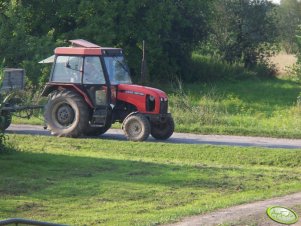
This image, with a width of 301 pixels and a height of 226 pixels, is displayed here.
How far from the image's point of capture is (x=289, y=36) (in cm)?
7825

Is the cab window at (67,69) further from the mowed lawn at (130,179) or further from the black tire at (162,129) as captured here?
the black tire at (162,129)

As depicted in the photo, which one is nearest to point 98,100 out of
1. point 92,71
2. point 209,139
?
point 92,71

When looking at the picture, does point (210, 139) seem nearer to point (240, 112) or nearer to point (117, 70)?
point (117, 70)

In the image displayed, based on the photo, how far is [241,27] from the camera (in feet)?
179

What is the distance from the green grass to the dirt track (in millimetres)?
853

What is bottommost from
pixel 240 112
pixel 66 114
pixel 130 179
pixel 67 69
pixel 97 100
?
pixel 130 179

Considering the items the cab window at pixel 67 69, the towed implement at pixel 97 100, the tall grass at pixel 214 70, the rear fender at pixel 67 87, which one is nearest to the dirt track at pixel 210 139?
the towed implement at pixel 97 100

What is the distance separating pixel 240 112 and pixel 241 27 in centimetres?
2045

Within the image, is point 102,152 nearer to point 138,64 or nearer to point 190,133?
point 190,133

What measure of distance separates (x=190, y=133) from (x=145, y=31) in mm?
18711

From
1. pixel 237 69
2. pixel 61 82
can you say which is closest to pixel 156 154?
pixel 61 82

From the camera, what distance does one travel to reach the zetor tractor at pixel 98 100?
22938mm

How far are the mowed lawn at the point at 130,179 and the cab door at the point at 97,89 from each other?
106 cm

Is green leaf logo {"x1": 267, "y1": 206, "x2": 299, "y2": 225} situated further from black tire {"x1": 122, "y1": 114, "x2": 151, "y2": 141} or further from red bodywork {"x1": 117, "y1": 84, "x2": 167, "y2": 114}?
red bodywork {"x1": 117, "y1": 84, "x2": 167, "y2": 114}
